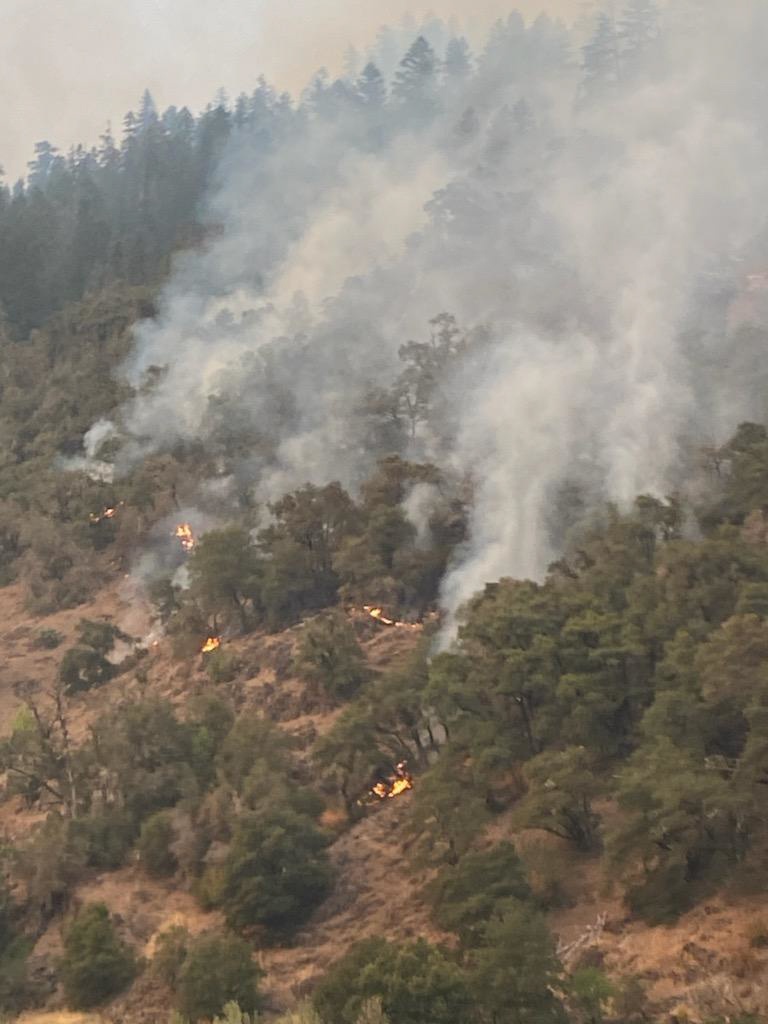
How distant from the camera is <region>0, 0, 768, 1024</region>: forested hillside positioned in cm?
2170

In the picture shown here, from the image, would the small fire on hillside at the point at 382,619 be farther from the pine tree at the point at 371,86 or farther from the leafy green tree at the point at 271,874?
the pine tree at the point at 371,86

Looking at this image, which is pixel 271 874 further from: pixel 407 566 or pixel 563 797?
pixel 407 566

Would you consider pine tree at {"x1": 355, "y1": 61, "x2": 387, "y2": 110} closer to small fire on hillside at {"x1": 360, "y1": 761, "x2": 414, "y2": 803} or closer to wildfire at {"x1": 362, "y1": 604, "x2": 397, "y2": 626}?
wildfire at {"x1": 362, "y1": 604, "x2": 397, "y2": 626}

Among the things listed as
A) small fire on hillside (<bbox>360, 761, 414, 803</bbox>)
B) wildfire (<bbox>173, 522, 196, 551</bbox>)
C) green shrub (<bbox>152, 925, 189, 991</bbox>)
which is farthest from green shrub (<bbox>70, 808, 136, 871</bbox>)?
wildfire (<bbox>173, 522, 196, 551</bbox>)

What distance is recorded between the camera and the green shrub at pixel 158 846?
29.2m

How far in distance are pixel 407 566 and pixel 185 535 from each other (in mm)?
17312

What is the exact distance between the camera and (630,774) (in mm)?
21953

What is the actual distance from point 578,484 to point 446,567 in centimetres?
710

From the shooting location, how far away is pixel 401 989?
16656 mm

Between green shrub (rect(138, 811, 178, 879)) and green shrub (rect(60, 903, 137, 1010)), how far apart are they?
15.7 feet

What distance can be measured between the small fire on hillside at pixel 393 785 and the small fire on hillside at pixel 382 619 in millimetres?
10516

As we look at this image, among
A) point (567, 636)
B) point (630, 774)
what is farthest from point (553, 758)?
point (567, 636)

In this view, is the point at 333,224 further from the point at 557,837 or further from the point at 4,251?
the point at 557,837

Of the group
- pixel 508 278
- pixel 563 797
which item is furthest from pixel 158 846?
pixel 508 278
